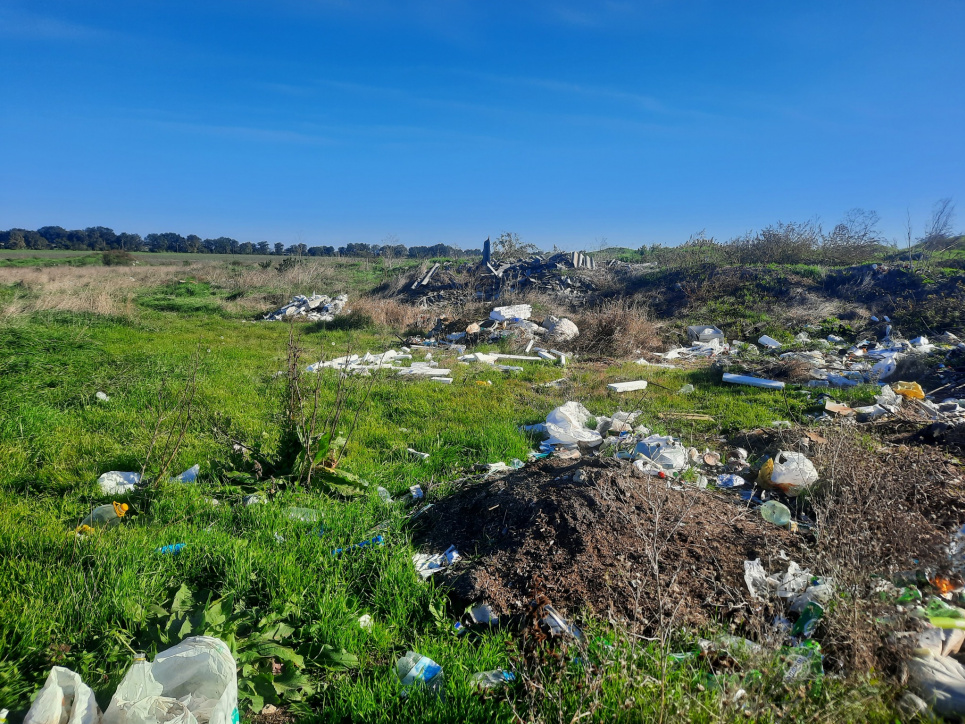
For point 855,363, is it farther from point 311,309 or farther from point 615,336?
point 311,309

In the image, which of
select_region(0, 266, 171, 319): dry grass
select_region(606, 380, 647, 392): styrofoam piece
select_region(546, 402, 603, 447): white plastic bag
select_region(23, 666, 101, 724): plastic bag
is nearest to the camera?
select_region(23, 666, 101, 724): plastic bag

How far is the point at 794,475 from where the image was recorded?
393 centimetres

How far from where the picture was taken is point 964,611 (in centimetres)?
229

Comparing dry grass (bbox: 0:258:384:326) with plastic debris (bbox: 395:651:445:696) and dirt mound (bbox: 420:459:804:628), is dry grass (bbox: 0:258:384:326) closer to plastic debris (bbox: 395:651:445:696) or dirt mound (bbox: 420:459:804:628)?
dirt mound (bbox: 420:459:804:628)

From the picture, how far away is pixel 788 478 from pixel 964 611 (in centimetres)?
168

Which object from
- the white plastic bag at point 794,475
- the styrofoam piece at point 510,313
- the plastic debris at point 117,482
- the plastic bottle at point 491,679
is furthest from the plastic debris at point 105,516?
the styrofoam piece at point 510,313

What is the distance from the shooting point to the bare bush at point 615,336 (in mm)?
10516

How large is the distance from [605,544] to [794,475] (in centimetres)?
191

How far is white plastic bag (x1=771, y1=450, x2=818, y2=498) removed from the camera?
3869mm

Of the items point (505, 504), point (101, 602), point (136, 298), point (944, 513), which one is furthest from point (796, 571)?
point (136, 298)

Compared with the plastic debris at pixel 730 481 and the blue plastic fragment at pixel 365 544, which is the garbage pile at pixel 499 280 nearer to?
the plastic debris at pixel 730 481

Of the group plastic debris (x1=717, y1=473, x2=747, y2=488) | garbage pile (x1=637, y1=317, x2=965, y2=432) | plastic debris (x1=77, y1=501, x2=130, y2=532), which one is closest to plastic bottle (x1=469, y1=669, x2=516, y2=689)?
plastic debris (x1=77, y1=501, x2=130, y2=532)

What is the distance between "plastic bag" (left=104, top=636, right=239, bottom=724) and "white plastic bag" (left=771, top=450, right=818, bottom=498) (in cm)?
369

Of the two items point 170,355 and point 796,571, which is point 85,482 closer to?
point 796,571
